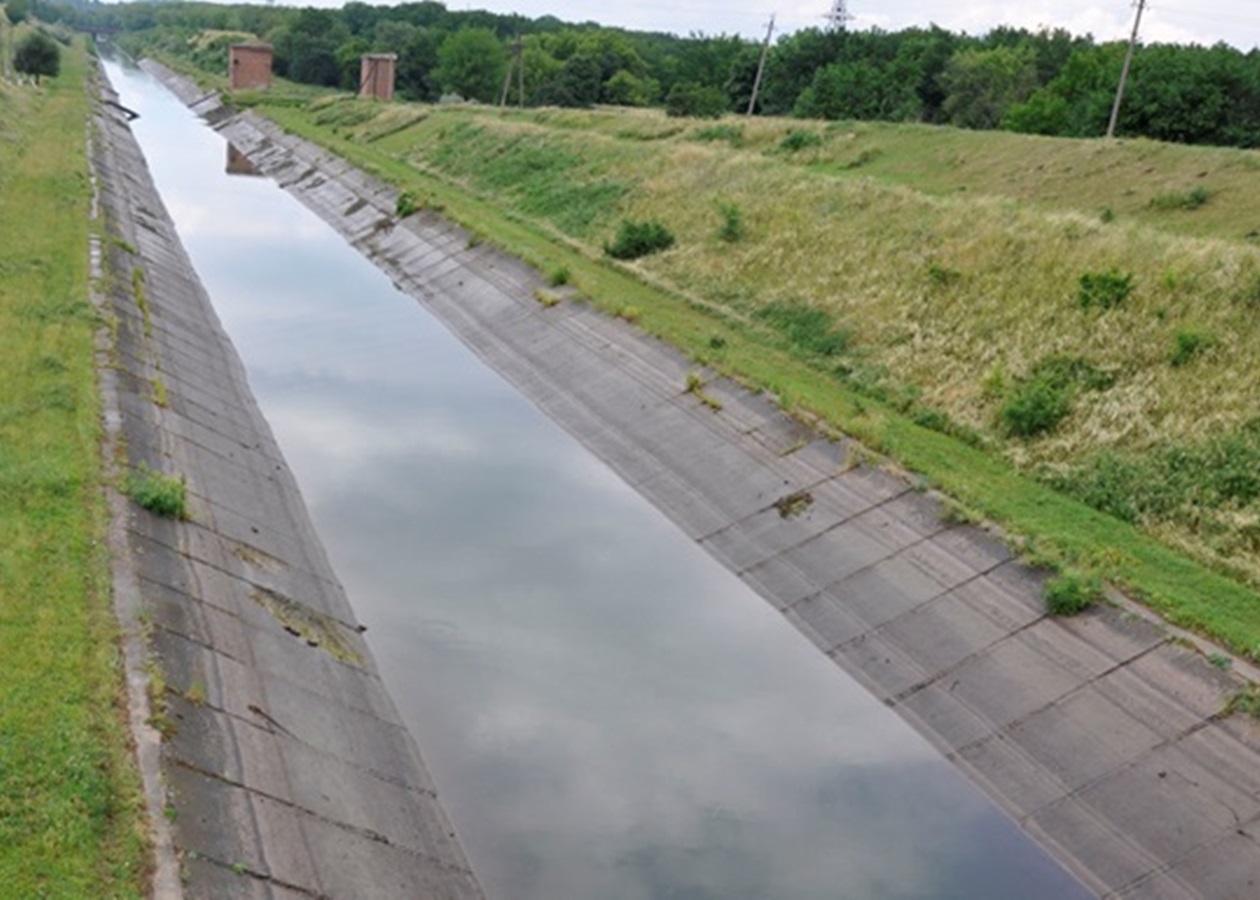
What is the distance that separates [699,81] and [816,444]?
281ft

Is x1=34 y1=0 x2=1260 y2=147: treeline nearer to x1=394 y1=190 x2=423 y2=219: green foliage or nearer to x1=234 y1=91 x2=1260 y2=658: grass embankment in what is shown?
x1=234 y1=91 x2=1260 y2=658: grass embankment

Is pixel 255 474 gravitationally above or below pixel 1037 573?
below

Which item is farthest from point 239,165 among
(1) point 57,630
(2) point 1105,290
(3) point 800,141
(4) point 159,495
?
(1) point 57,630

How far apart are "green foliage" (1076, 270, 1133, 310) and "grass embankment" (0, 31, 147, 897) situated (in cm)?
1930

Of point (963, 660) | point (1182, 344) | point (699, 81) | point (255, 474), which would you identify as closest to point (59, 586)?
point (255, 474)

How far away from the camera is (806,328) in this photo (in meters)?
30.7

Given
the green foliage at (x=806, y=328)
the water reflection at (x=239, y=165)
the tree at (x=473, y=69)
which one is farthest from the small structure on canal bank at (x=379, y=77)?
the green foliage at (x=806, y=328)

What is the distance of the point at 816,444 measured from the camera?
2347cm

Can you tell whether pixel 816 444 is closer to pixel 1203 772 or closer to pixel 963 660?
pixel 963 660

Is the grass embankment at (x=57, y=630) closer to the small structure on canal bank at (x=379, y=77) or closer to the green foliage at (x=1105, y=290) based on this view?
the green foliage at (x=1105, y=290)

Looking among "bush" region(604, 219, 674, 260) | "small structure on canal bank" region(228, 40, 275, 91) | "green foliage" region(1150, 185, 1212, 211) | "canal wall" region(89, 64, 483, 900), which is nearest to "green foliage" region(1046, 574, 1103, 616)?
"canal wall" region(89, 64, 483, 900)

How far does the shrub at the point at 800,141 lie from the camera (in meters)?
50.7

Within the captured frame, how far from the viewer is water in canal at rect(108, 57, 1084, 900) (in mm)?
14070

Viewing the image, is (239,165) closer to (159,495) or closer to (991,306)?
(991,306)
